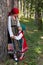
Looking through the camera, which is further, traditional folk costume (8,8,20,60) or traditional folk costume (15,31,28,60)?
traditional folk costume (15,31,28,60)

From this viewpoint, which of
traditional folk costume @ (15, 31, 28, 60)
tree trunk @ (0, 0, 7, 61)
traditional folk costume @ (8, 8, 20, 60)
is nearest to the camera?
tree trunk @ (0, 0, 7, 61)

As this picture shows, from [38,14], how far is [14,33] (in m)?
8.09

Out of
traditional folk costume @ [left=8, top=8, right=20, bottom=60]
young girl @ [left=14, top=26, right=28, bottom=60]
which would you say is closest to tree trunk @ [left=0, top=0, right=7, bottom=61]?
traditional folk costume @ [left=8, top=8, right=20, bottom=60]

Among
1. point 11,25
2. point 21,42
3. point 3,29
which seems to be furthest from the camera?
point 21,42

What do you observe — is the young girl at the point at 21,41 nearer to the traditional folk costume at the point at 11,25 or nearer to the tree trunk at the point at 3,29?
the traditional folk costume at the point at 11,25

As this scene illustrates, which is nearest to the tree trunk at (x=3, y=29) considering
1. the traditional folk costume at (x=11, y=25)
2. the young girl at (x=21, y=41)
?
the traditional folk costume at (x=11, y=25)

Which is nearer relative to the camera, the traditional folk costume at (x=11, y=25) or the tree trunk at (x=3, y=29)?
the tree trunk at (x=3, y=29)

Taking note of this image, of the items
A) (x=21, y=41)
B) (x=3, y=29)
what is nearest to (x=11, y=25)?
(x=3, y=29)

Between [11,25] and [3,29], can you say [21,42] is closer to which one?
[11,25]

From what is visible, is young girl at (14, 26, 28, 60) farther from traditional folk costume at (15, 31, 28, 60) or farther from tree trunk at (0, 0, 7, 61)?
tree trunk at (0, 0, 7, 61)

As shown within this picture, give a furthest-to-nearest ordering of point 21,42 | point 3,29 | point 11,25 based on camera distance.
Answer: point 21,42, point 11,25, point 3,29

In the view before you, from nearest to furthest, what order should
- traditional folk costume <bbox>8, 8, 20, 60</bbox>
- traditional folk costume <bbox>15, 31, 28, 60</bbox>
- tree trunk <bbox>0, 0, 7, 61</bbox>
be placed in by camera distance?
tree trunk <bbox>0, 0, 7, 61</bbox>, traditional folk costume <bbox>8, 8, 20, 60</bbox>, traditional folk costume <bbox>15, 31, 28, 60</bbox>

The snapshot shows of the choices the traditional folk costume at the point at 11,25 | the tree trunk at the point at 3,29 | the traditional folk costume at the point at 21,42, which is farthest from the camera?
the traditional folk costume at the point at 21,42

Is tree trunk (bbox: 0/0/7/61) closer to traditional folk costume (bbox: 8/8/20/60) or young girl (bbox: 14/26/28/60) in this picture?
traditional folk costume (bbox: 8/8/20/60)
